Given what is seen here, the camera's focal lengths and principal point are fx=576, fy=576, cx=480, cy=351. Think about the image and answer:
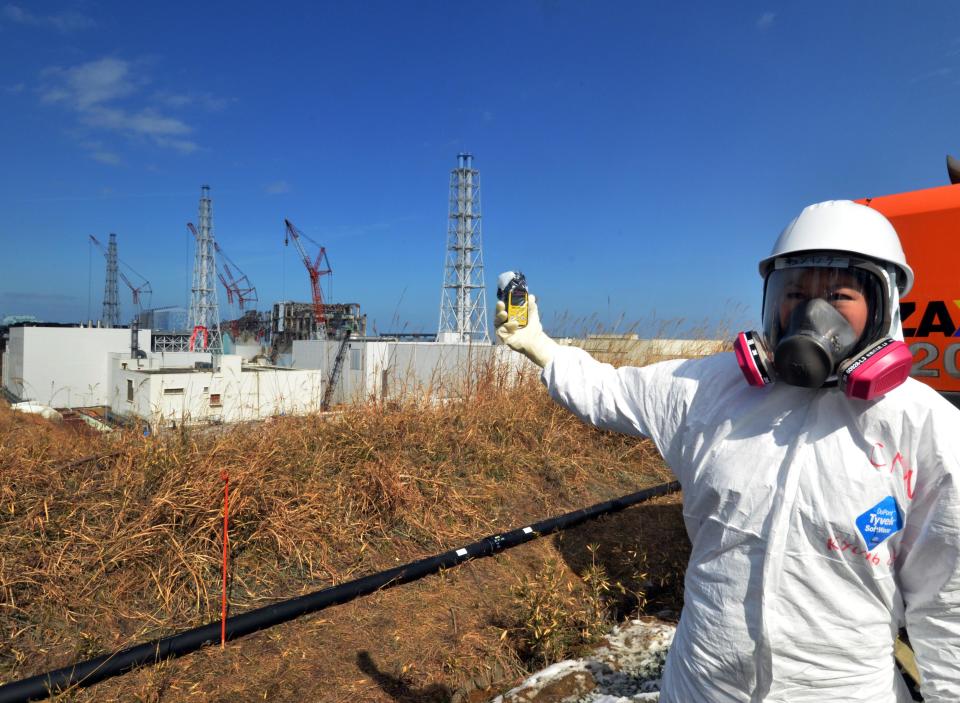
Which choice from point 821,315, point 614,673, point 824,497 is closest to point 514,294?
point 821,315

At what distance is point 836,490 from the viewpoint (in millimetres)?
1263

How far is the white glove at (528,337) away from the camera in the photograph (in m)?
1.85

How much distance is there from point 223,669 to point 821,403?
8.75 feet

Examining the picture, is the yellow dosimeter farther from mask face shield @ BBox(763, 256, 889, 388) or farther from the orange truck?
the orange truck

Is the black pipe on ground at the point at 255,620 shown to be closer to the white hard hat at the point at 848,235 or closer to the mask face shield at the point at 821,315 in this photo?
the mask face shield at the point at 821,315

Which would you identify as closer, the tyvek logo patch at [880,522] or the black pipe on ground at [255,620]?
the tyvek logo patch at [880,522]

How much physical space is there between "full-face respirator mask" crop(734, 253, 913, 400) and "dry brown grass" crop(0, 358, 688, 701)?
2195mm

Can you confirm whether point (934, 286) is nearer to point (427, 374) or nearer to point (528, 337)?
point (528, 337)

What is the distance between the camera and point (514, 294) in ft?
6.01

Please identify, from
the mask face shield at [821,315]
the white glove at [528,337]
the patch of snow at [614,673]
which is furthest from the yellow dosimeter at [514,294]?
the patch of snow at [614,673]

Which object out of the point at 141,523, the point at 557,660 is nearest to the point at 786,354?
the point at 557,660

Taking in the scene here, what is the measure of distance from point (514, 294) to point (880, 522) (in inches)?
43.5

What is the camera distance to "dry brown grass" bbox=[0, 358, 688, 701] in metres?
2.64

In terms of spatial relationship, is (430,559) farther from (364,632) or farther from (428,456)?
(428,456)
